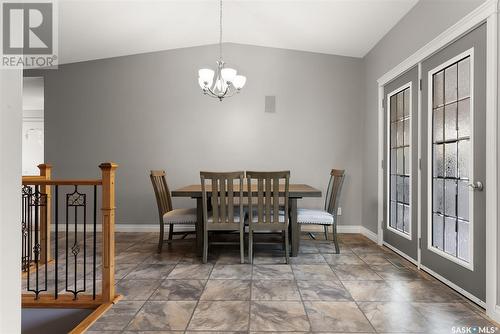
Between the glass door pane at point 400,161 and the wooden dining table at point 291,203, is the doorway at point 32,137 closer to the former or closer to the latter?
the wooden dining table at point 291,203

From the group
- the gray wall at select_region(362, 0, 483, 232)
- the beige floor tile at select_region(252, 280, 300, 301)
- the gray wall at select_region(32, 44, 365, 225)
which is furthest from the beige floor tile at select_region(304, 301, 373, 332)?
the gray wall at select_region(32, 44, 365, 225)

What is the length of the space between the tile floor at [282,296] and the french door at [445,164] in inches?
9.7

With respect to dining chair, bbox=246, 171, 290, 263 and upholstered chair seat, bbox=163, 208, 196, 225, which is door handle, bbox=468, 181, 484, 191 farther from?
upholstered chair seat, bbox=163, 208, 196, 225

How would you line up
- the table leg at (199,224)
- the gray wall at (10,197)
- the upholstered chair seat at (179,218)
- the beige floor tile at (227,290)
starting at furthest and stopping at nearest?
the upholstered chair seat at (179,218), the table leg at (199,224), the beige floor tile at (227,290), the gray wall at (10,197)

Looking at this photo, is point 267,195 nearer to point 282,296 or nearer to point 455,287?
point 282,296

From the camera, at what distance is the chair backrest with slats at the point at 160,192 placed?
390 cm

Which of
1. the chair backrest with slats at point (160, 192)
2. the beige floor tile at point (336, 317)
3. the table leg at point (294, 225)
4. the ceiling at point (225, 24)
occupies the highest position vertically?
the ceiling at point (225, 24)

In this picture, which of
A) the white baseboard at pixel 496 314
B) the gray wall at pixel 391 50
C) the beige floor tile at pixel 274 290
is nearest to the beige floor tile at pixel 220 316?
the beige floor tile at pixel 274 290

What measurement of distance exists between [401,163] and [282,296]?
2.24 m

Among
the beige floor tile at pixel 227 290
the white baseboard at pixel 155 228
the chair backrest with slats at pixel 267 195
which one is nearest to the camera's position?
the beige floor tile at pixel 227 290

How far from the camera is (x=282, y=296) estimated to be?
263 cm

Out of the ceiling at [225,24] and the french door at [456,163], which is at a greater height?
the ceiling at [225,24]

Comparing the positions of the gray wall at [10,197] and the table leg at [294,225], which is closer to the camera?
the gray wall at [10,197]

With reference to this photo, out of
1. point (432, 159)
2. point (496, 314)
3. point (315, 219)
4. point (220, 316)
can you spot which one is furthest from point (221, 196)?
point (496, 314)
